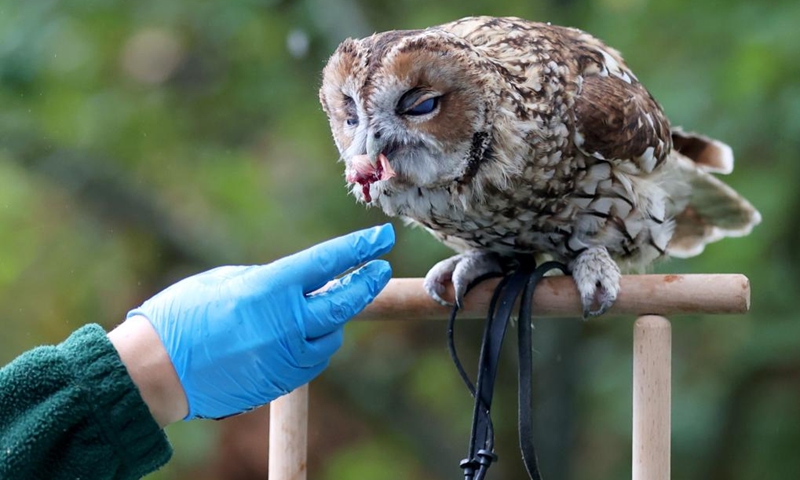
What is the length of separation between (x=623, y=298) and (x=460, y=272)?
296 mm

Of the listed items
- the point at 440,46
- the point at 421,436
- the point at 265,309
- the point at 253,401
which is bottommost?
the point at 421,436

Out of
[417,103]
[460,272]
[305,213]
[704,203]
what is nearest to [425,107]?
[417,103]

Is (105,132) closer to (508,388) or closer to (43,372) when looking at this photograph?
(508,388)

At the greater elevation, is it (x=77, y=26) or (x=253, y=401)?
(x=77, y=26)

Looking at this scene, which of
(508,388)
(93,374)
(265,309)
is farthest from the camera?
(508,388)

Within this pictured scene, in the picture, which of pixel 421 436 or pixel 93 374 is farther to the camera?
pixel 421 436

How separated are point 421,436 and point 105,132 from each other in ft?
4.77

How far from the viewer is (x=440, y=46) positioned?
138 cm

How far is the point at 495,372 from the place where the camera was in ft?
4.66

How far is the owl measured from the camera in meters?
1.40

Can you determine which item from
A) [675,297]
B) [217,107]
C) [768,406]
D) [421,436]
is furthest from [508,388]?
[675,297]

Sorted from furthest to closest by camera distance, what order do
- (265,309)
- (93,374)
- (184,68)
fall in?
(184,68) < (265,309) < (93,374)

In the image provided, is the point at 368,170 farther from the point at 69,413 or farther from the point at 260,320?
the point at 69,413

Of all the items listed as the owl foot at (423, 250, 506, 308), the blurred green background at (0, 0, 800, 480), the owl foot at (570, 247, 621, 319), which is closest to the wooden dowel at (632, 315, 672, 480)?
the owl foot at (570, 247, 621, 319)
